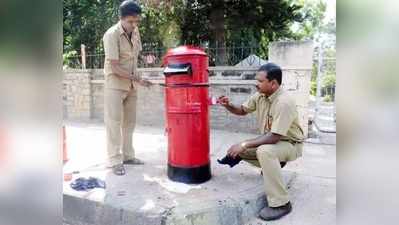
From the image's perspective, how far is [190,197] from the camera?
293 cm

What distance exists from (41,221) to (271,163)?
2.12m

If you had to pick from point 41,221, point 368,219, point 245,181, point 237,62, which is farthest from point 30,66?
point 237,62

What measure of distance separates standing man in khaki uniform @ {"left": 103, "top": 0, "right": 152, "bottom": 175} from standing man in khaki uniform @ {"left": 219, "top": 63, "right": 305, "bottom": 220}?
103cm

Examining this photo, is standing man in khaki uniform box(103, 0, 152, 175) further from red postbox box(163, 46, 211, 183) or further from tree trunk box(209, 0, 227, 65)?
tree trunk box(209, 0, 227, 65)

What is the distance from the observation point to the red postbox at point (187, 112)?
10.3 feet

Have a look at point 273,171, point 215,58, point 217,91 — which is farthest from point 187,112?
point 215,58

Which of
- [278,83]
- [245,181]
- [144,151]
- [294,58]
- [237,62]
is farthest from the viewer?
[237,62]

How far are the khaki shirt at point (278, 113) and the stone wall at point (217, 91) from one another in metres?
2.51

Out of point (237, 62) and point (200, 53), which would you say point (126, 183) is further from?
point (237, 62)

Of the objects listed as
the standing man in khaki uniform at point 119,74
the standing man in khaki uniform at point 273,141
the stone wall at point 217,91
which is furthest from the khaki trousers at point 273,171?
the stone wall at point 217,91

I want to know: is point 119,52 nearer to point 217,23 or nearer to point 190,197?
point 190,197

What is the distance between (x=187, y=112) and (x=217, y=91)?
11.1 feet

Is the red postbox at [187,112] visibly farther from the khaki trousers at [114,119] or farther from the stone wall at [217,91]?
the stone wall at [217,91]

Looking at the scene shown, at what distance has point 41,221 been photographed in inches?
39.9
